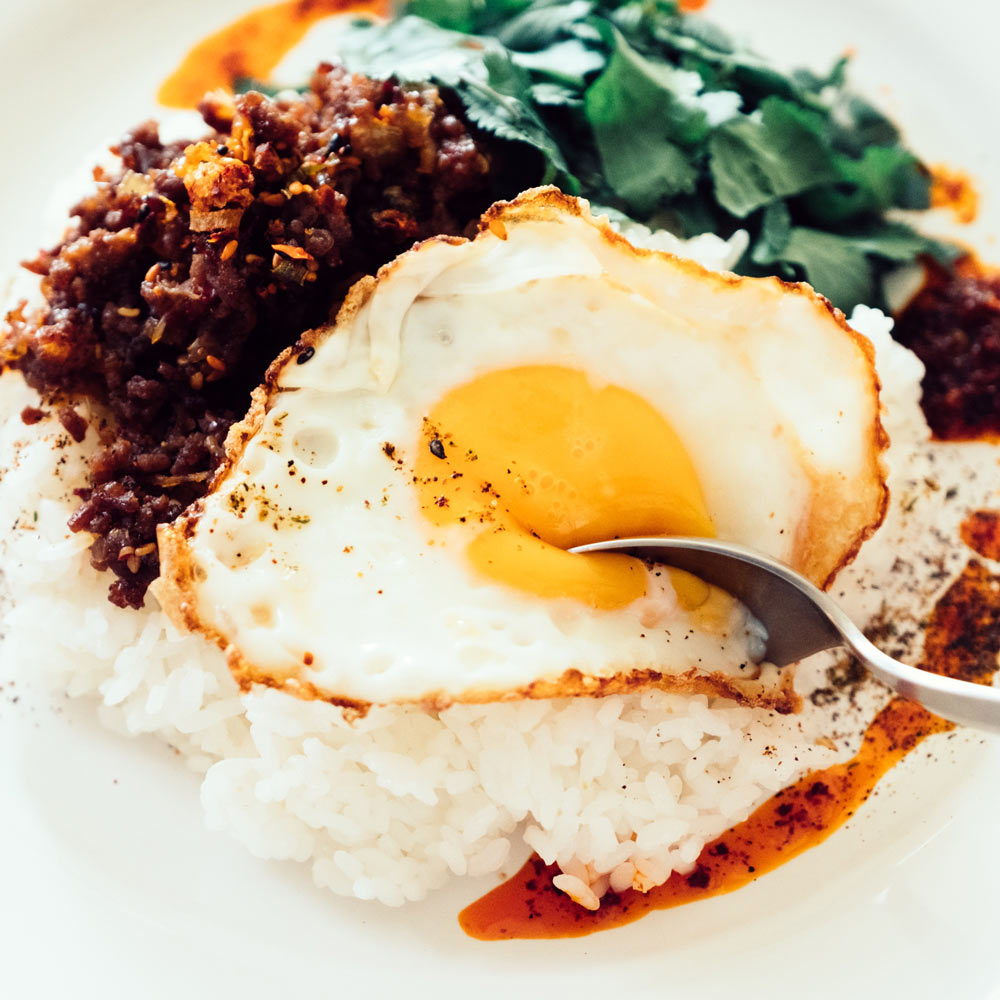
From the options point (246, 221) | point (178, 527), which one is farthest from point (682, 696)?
point (246, 221)

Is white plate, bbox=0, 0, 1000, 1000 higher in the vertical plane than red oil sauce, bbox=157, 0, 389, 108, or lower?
lower

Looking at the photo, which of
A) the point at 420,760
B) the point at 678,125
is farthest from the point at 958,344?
the point at 420,760

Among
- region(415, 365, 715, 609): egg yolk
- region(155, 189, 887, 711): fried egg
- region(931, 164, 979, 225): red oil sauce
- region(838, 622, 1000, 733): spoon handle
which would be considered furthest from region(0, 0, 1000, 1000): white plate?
region(931, 164, 979, 225): red oil sauce

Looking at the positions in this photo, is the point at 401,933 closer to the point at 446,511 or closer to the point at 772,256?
the point at 446,511

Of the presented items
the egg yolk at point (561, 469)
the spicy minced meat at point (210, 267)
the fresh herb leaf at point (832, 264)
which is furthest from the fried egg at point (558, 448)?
the fresh herb leaf at point (832, 264)

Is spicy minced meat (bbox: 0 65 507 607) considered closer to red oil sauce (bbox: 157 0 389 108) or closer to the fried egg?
the fried egg
